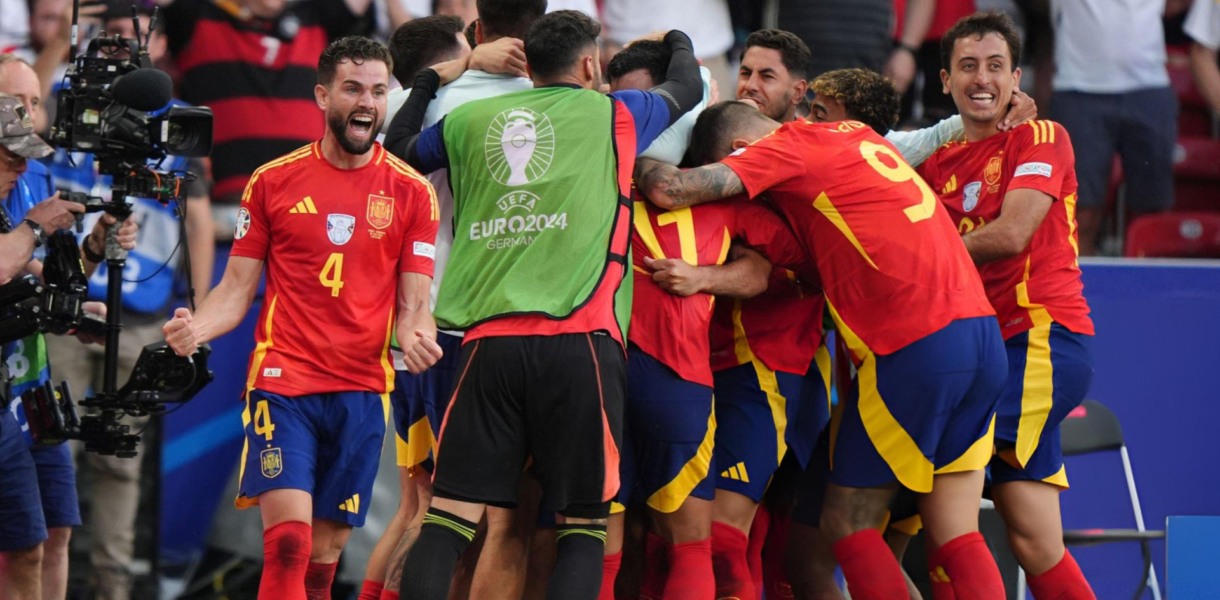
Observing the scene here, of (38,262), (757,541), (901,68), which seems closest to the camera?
(757,541)

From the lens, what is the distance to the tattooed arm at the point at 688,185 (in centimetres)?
524

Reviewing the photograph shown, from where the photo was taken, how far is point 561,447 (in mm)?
4805

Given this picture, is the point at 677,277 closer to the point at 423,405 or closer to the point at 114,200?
the point at 423,405

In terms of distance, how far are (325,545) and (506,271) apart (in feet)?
4.98

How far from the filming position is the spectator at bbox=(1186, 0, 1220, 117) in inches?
349

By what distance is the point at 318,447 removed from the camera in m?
5.61

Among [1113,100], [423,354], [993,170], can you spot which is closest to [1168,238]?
[1113,100]

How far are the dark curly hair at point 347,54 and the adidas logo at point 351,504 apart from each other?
1.63 metres

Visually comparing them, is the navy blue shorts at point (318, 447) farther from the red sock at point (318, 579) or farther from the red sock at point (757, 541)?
the red sock at point (757, 541)

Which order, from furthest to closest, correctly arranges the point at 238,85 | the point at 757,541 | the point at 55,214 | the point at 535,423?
the point at 238,85
the point at 757,541
the point at 55,214
the point at 535,423

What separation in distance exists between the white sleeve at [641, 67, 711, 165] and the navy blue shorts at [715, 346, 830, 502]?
88cm

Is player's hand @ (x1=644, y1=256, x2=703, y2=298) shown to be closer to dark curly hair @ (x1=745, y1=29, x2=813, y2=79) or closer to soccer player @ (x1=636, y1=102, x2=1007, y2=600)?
soccer player @ (x1=636, y1=102, x2=1007, y2=600)

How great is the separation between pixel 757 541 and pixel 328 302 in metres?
2.05

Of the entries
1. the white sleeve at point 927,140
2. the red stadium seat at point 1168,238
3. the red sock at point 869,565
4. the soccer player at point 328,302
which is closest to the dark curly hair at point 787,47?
the white sleeve at point 927,140
